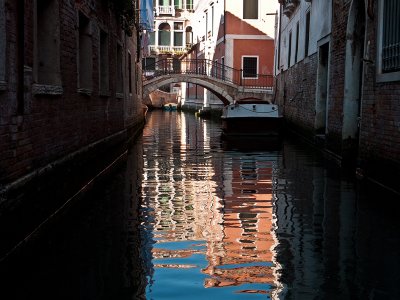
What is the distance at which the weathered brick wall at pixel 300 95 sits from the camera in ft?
52.9

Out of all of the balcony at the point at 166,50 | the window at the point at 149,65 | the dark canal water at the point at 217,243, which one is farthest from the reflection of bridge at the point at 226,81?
the balcony at the point at 166,50

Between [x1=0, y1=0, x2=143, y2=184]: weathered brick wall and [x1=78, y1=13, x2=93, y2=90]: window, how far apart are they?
248 mm

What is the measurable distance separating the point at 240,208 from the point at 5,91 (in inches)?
123

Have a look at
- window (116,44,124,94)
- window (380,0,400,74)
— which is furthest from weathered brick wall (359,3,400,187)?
window (116,44,124,94)

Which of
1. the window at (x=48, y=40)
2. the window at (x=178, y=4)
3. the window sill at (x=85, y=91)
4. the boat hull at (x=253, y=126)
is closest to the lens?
the window at (x=48, y=40)

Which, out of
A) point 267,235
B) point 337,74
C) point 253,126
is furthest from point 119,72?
point 267,235

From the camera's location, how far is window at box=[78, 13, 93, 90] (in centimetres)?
934

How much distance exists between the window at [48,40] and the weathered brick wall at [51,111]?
28cm

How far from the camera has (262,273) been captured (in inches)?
169

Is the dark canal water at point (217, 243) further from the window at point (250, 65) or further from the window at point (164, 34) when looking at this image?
the window at point (164, 34)

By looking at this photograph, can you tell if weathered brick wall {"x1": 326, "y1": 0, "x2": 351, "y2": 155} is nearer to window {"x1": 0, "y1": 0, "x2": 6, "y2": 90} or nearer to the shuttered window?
the shuttered window

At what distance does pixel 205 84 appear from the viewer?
31641mm

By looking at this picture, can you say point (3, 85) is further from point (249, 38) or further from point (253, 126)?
point (249, 38)

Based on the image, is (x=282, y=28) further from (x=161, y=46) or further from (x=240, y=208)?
(x=161, y=46)
